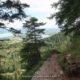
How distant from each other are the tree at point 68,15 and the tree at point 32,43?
22.6 m

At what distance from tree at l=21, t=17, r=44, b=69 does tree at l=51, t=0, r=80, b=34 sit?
22.6 meters

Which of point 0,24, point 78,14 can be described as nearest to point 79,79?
point 78,14

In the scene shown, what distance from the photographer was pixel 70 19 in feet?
65.8

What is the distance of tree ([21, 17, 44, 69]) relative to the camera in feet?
148

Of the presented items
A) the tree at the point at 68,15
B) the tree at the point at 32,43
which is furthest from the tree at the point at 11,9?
the tree at the point at 32,43

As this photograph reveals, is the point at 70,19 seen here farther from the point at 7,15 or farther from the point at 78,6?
the point at 7,15

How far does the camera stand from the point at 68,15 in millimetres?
19734

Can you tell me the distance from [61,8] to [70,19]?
1925 millimetres

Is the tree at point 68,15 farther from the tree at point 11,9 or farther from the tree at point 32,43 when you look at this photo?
the tree at point 32,43

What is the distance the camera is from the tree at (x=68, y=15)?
18919 mm

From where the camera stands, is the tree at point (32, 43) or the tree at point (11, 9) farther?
the tree at point (32, 43)

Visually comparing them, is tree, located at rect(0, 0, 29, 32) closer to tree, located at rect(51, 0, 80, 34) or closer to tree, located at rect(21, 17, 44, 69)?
tree, located at rect(51, 0, 80, 34)

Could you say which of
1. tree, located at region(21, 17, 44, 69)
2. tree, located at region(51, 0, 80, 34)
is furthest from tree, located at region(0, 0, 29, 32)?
tree, located at region(21, 17, 44, 69)

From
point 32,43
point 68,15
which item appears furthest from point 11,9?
point 32,43
